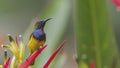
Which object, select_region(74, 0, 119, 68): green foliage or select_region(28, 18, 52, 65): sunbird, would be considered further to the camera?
select_region(74, 0, 119, 68): green foliage

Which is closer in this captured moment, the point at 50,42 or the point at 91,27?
the point at 91,27

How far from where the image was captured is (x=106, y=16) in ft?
3.24

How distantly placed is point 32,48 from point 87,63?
0.24 meters

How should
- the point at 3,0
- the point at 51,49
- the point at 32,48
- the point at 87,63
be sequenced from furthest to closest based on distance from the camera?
the point at 3,0
the point at 51,49
the point at 87,63
the point at 32,48

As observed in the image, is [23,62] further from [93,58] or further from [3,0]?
[3,0]

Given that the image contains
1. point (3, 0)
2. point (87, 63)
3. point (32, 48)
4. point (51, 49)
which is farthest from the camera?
point (3, 0)

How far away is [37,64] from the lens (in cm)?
99

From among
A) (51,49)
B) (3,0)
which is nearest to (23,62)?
(51,49)

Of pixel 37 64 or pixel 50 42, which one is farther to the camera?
pixel 50 42

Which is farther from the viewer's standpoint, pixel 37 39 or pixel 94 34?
pixel 94 34

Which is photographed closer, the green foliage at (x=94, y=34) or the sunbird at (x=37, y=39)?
the sunbird at (x=37, y=39)

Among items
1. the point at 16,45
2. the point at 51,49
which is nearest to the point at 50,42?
the point at 51,49

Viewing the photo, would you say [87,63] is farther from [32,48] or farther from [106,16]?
Result: [32,48]

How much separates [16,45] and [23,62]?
3cm
